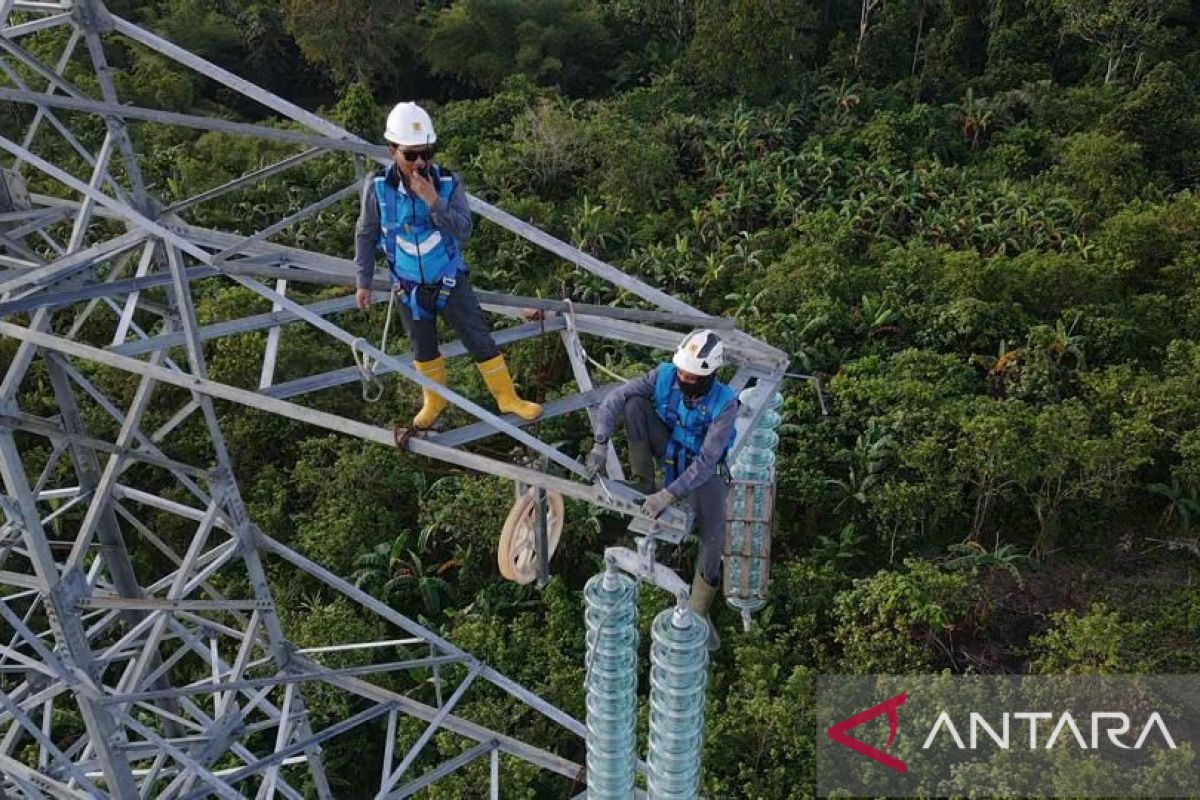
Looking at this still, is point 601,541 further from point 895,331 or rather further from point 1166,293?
point 1166,293

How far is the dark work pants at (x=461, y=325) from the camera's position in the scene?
8.29 m

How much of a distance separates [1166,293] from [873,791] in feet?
42.2

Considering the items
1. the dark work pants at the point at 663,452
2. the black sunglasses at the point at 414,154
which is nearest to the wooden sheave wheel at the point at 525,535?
the dark work pants at the point at 663,452

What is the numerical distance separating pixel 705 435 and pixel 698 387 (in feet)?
1.31

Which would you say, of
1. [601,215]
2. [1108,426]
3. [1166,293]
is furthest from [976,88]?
[1108,426]

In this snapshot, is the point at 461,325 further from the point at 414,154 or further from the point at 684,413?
the point at 684,413

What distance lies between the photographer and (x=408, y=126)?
738 cm

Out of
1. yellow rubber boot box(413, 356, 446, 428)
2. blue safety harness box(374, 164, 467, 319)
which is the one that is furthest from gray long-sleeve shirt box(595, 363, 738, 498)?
blue safety harness box(374, 164, 467, 319)

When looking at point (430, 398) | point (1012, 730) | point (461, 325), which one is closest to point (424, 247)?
point (461, 325)

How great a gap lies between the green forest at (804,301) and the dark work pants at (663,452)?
140 inches

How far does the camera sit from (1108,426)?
16.5m

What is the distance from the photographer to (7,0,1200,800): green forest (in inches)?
551

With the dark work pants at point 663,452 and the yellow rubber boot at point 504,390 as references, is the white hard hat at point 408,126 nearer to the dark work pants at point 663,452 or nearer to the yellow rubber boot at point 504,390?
the yellow rubber boot at point 504,390

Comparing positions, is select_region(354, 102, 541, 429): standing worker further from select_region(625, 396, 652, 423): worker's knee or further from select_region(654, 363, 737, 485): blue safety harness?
select_region(654, 363, 737, 485): blue safety harness
